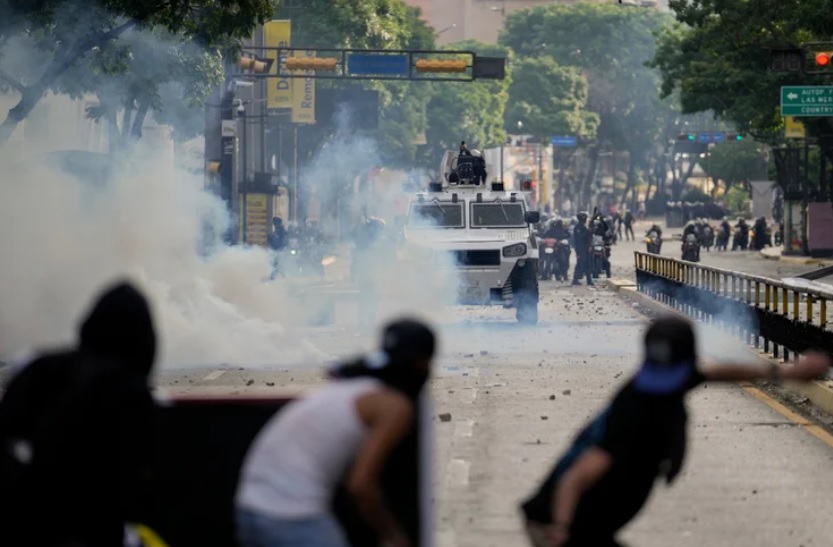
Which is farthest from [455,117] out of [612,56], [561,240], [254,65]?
[254,65]

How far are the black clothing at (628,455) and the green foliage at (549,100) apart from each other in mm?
127336

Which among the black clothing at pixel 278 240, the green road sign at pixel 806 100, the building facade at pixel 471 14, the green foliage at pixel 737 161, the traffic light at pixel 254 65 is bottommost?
the black clothing at pixel 278 240

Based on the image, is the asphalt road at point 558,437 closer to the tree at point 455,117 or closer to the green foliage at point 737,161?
the tree at point 455,117

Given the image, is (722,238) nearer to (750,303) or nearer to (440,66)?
(440,66)

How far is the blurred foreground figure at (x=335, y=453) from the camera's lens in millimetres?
5594

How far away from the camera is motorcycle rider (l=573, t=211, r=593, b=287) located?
46062mm

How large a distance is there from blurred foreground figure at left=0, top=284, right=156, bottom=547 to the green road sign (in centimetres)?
3757

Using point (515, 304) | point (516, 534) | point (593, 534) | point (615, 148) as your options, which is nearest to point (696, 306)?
point (515, 304)

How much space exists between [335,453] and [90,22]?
1968cm

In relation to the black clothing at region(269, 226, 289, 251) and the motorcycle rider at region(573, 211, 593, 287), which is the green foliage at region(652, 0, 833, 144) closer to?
the motorcycle rider at region(573, 211, 593, 287)

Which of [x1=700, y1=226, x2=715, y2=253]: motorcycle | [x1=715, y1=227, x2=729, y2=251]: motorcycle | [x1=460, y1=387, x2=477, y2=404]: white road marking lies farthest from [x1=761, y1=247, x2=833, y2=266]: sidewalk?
[x1=460, y1=387, x2=477, y2=404]: white road marking

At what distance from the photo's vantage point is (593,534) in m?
6.30

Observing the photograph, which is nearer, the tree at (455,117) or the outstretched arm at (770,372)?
the outstretched arm at (770,372)

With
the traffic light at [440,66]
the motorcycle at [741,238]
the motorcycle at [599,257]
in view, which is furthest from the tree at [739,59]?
the motorcycle at [741,238]
